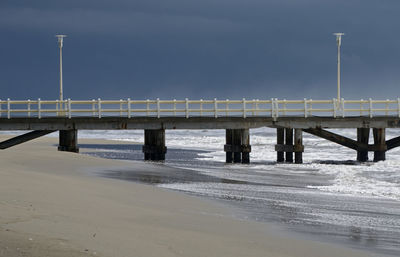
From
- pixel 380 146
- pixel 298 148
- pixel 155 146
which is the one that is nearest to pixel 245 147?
pixel 298 148

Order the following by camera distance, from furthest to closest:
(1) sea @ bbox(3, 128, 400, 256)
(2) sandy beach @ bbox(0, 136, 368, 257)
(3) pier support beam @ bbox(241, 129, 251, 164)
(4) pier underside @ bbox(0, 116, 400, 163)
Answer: (3) pier support beam @ bbox(241, 129, 251, 164)
(4) pier underside @ bbox(0, 116, 400, 163)
(1) sea @ bbox(3, 128, 400, 256)
(2) sandy beach @ bbox(0, 136, 368, 257)

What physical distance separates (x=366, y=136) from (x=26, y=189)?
92.8ft

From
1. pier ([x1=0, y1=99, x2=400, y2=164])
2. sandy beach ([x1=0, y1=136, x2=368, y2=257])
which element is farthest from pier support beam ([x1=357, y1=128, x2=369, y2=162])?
sandy beach ([x1=0, y1=136, x2=368, y2=257])

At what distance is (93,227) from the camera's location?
8773 millimetres

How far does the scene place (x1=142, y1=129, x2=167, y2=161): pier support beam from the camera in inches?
1347

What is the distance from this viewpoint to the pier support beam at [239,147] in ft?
114

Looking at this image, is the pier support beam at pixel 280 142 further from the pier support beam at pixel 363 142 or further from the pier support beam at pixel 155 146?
the pier support beam at pixel 155 146

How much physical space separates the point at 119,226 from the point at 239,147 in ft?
85.3

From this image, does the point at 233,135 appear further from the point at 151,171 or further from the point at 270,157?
the point at 151,171

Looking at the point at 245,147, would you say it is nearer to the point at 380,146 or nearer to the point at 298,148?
the point at 298,148

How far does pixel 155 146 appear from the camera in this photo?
113ft

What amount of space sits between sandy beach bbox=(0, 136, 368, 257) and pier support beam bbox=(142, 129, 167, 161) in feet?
64.8

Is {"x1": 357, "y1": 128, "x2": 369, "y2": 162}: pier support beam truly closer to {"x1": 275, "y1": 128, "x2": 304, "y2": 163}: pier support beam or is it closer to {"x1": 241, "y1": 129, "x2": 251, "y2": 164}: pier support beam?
{"x1": 275, "y1": 128, "x2": 304, "y2": 163}: pier support beam

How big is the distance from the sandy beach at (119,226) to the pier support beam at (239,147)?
20322 millimetres
